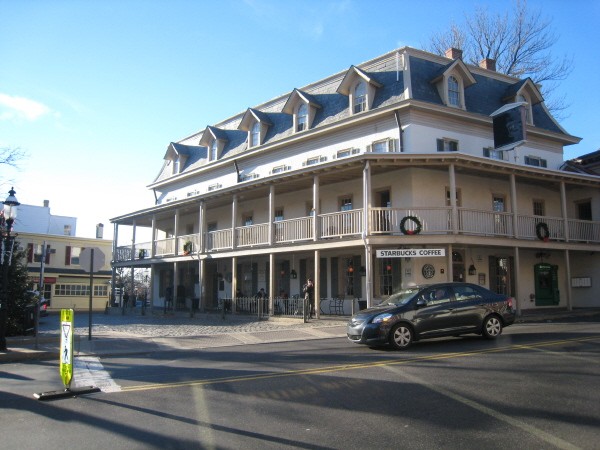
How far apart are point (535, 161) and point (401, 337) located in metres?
16.6

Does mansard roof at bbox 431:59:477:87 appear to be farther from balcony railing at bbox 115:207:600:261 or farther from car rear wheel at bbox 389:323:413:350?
car rear wheel at bbox 389:323:413:350

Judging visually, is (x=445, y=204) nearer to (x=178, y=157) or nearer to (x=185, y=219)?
(x=185, y=219)

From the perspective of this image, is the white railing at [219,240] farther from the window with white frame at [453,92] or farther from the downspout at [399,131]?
the window with white frame at [453,92]

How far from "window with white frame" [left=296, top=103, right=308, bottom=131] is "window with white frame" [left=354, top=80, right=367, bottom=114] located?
3054mm

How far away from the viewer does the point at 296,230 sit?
70.4 ft

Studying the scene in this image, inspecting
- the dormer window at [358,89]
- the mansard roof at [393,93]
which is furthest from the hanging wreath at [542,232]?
the dormer window at [358,89]

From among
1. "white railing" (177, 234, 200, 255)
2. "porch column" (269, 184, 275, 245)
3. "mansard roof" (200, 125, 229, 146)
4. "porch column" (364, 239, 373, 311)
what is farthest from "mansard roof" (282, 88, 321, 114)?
"porch column" (364, 239, 373, 311)

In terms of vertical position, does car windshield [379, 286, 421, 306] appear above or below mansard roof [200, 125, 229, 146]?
below

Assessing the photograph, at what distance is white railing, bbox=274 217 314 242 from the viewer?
21078 millimetres

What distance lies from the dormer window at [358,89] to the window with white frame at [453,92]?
3.13 metres

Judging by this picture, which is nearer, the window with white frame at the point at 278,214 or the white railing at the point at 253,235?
the white railing at the point at 253,235

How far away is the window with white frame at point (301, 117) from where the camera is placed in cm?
2516

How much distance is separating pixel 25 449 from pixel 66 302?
48787mm

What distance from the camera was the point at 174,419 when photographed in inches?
253
